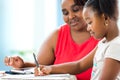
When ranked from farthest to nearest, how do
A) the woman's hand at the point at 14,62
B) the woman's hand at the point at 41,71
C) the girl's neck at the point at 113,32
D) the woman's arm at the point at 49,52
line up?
the woman's arm at the point at 49,52, the woman's hand at the point at 14,62, the woman's hand at the point at 41,71, the girl's neck at the point at 113,32

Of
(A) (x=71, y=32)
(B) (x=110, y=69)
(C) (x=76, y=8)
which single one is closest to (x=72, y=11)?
(C) (x=76, y=8)

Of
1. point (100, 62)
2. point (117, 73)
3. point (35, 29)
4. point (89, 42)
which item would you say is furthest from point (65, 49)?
point (35, 29)

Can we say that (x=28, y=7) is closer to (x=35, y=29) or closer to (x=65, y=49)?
(x=35, y=29)

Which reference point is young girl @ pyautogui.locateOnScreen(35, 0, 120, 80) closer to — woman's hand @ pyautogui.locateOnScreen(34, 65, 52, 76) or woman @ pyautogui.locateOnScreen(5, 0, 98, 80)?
woman's hand @ pyautogui.locateOnScreen(34, 65, 52, 76)

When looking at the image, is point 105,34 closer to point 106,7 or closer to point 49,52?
point 106,7

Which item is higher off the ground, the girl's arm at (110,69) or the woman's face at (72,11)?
the woman's face at (72,11)

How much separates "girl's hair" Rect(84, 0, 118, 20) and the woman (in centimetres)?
43

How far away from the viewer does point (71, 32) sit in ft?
5.81

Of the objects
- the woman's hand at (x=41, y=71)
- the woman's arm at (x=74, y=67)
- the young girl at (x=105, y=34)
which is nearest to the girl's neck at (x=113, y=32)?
the young girl at (x=105, y=34)

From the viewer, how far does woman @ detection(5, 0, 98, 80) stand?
1.64 metres

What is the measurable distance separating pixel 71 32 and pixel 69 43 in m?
0.07

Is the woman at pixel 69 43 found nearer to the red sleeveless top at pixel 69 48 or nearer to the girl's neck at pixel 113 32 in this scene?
the red sleeveless top at pixel 69 48

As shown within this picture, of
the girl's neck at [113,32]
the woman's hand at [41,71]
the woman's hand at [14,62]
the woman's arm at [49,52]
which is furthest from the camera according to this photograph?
the woman's arm at [49,52]

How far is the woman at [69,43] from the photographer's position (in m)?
1.64
